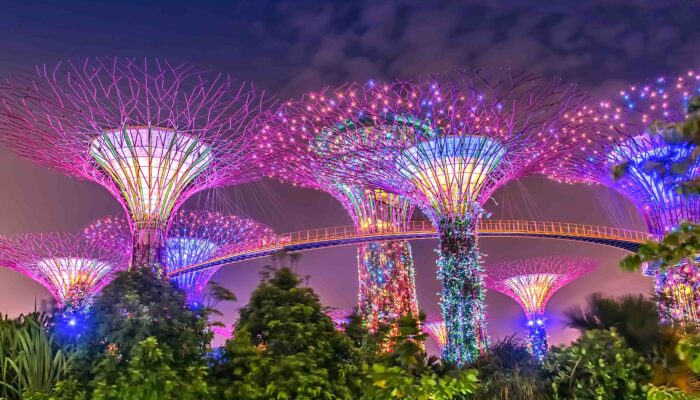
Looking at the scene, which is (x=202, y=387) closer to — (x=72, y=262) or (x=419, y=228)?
(x=419, y=228)

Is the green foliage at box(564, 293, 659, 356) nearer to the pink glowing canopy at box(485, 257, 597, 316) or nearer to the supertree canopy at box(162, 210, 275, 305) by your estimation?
the supertree canopy at box(162, 210, 275, 305)

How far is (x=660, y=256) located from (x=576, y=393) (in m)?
6.88

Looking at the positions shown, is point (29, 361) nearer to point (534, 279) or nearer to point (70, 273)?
point (70, 273)

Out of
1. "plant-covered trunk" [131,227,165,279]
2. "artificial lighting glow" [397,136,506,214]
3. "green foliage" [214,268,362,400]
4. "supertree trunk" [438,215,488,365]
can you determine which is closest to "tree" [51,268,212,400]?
"green foliage" [214,268,362,400]

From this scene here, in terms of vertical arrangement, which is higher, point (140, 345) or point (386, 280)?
point (386, 280)

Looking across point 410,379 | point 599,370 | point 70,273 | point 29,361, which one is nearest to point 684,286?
point 599,370

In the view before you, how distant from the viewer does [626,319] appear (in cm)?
869

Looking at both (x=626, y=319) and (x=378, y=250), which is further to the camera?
(x=378, y=250)

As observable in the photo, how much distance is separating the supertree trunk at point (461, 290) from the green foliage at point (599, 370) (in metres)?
10.6

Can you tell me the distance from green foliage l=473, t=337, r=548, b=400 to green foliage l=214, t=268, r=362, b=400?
238 cm

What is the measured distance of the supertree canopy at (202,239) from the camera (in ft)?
129

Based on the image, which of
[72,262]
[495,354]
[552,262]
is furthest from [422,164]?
[72,262]

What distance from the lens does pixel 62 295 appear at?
39.6 m

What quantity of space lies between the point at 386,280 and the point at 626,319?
2351 cm
